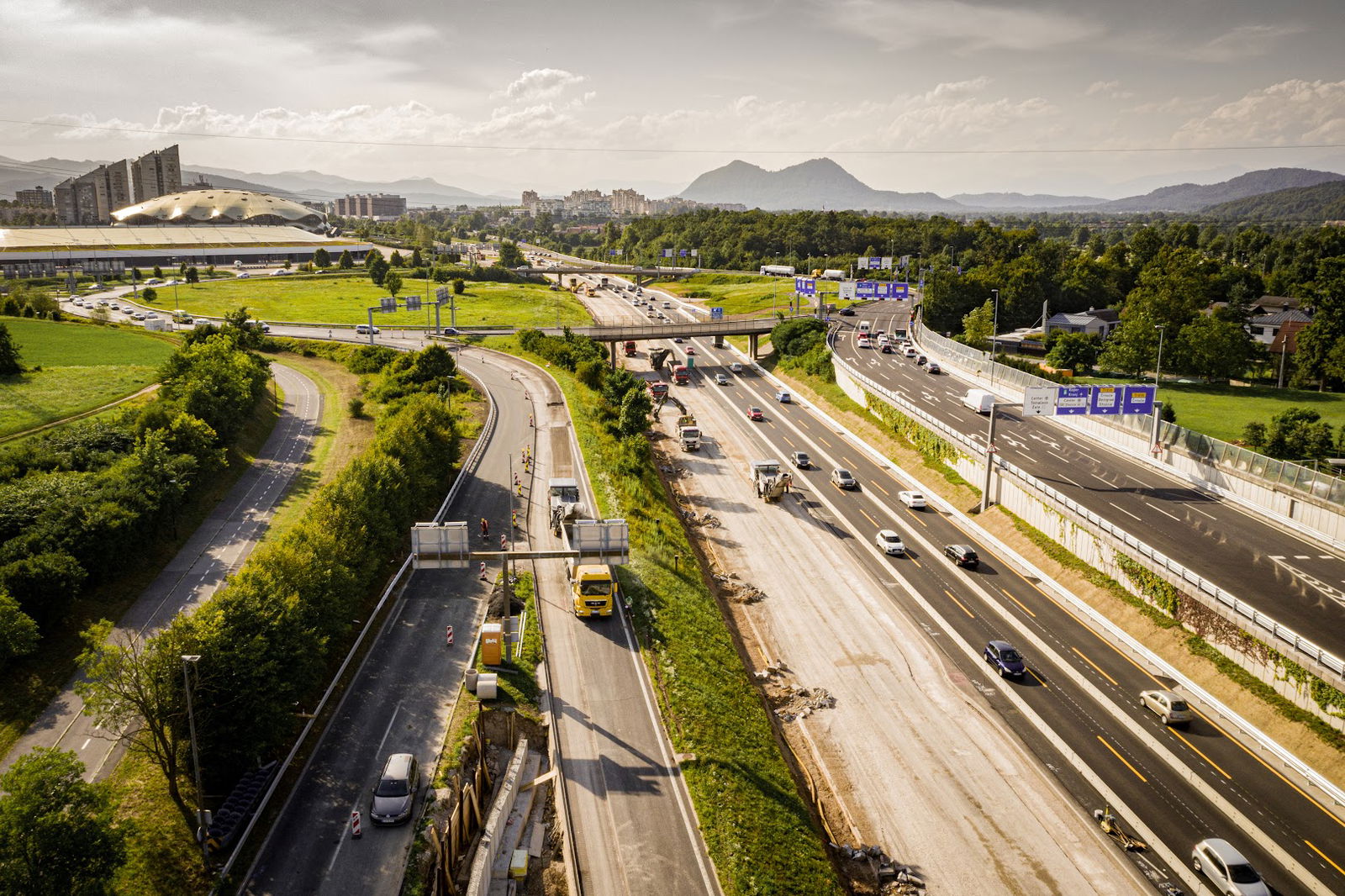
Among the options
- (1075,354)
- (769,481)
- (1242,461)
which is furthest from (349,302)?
Answer: (1242,461)

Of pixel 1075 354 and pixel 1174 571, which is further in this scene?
pixel 1075 354

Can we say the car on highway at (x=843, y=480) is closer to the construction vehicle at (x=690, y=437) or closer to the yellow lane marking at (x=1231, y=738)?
the construction vehicle at (x=690, y=437)

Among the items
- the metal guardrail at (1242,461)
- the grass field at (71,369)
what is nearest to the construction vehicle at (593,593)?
the metal guardrail at (1242,461)

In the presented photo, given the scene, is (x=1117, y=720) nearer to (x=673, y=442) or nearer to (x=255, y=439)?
(x=673, y=442)

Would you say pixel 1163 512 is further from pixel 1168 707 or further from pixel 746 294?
pixel 746 294

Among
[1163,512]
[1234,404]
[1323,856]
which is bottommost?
[1323,856]

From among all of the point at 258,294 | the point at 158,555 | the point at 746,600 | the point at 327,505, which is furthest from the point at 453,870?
the point at 258,294
